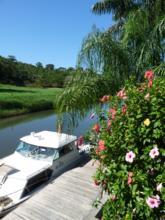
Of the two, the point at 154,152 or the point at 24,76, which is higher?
the point at 24,76

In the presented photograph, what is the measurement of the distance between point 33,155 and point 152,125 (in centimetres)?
777

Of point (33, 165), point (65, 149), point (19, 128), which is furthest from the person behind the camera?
point (19, 128)

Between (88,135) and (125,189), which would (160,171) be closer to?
(125,189)

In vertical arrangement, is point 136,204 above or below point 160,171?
below

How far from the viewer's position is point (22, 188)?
8398mm

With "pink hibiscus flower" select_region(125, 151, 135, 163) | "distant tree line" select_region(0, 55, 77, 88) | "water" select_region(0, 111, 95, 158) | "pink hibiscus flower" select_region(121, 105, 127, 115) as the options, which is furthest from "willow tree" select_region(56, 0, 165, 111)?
"distant tree line" select_region(0, 55, 77, 88)

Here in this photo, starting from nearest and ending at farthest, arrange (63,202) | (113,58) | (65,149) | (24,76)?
(63,202) < (113,58) < (65,149) < (24,76)

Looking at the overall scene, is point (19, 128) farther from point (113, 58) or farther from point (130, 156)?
point (130, 156)

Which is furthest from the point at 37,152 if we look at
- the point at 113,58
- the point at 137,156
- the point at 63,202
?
the point at 137,156

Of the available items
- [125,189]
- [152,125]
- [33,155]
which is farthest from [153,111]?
[33,155]

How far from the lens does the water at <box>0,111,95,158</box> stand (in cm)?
1750

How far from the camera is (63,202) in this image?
595 centimetres

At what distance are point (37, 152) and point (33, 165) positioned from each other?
0.77 m

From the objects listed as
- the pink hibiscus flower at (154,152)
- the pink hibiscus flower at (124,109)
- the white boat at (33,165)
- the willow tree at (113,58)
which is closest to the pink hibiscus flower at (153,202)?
the pink hibiscus flower at (154,152)
